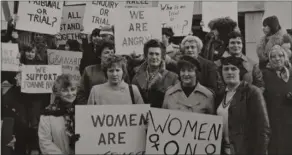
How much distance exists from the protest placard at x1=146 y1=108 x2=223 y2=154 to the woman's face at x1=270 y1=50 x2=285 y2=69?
0.59 meters

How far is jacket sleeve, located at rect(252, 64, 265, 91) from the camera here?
134 inches

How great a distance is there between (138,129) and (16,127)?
0.97m

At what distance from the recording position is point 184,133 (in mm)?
3324

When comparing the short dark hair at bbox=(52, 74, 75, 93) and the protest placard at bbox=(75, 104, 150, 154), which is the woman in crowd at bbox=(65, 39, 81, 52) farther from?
the protest placard at bbox=(75, 104, 150, 154)

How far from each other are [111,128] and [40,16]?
3.38 feet

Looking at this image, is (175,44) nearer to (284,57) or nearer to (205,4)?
(205,4)

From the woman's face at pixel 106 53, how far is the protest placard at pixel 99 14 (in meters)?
0.19

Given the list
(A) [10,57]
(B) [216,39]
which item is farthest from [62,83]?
(B) [216,39]

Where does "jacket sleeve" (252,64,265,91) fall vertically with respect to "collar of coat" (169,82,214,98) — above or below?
above

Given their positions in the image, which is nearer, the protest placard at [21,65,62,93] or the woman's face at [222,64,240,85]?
the woman's face at [222,64,240,85]

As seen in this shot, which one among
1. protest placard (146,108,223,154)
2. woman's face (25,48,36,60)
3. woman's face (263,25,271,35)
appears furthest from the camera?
woman's face (25,48,36,60)

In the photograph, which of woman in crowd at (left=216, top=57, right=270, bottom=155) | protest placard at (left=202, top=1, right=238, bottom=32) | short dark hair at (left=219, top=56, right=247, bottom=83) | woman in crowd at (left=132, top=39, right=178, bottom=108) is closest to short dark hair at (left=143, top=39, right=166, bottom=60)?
woman in crowd at (left=132, top=39, right=178, bottom=108)

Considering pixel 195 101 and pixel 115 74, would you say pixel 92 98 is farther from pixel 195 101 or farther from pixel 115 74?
pixel 195 101

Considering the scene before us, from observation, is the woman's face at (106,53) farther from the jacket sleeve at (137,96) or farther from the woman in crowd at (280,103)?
the woman in crowd at (280,103)
